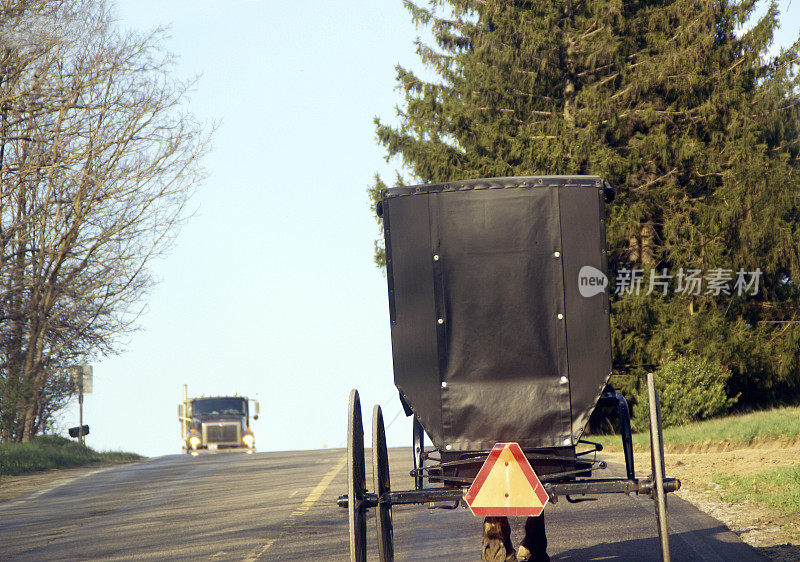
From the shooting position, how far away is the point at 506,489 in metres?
6.03

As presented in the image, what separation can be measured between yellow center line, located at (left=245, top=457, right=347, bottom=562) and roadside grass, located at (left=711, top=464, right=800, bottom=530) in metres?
5.40

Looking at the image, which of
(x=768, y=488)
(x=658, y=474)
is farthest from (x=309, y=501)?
(x=658, y=474)

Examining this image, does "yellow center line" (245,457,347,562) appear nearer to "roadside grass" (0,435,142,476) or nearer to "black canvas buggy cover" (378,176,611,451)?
"black canvas buggy cover" (378,176,611,451)

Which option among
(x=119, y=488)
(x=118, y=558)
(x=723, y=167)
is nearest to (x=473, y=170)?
(x=723, y=167)

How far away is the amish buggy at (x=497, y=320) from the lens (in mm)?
6512

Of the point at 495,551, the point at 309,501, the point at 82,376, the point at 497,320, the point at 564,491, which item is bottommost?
the point at 309,501

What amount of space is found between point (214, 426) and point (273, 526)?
89.7 ft

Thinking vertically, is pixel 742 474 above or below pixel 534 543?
below

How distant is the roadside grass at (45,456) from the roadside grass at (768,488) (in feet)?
47.9

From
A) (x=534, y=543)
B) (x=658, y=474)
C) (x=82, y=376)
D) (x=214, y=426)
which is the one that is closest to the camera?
(x=658, y=474)

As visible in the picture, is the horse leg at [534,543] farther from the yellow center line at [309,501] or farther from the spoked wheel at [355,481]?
the yellow center line at [309,501]

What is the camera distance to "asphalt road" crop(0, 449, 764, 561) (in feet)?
29.5

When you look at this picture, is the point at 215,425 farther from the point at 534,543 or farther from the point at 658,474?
the point at 658,474

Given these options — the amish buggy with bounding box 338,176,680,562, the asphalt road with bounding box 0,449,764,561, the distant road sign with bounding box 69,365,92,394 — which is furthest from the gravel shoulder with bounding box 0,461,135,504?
the amish buggy with bounding box 338,176,680,562
